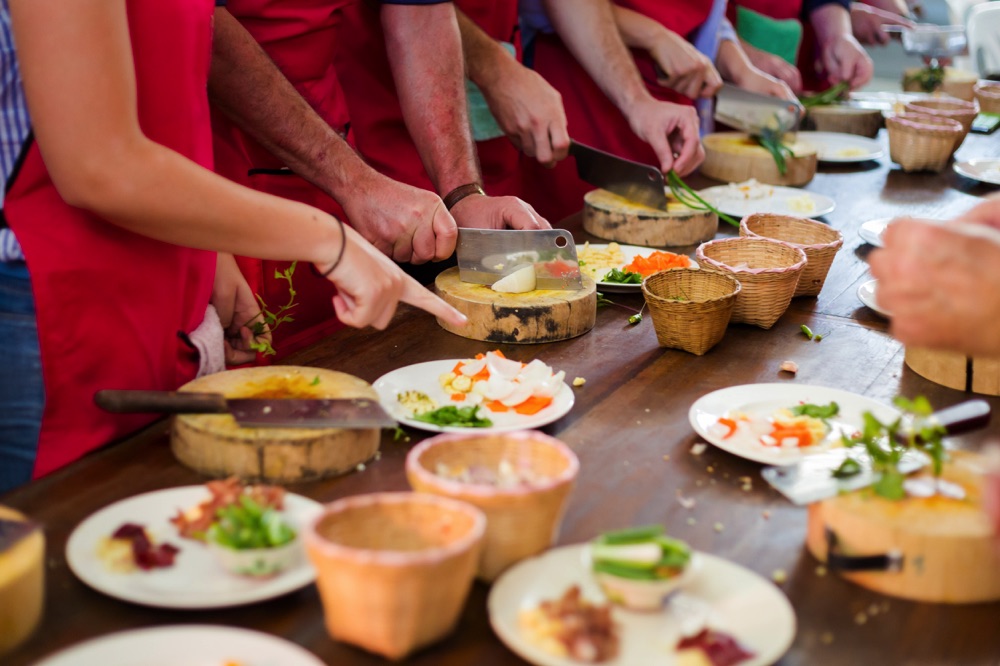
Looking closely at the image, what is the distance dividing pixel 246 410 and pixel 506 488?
0.51 m

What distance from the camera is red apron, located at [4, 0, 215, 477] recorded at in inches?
66.7

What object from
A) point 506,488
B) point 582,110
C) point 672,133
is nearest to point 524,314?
point 506,488

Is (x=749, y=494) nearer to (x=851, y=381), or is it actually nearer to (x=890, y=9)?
(x=851, y=381)

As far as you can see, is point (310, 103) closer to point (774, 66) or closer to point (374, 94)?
point (374, 94)

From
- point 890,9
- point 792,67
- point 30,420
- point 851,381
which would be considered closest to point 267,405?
point 30,420

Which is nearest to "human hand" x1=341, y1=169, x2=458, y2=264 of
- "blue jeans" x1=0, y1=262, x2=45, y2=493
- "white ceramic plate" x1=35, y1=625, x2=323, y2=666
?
"blue jeans" x1=0, y1=262, x2=45, y2=493

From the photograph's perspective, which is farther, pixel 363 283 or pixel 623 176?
pixel 623 176

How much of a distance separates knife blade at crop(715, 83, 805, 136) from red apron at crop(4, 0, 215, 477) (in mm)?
2330

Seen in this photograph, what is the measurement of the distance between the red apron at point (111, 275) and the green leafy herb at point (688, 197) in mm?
1495

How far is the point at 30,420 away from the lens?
1760 mm

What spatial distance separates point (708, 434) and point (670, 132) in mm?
1950

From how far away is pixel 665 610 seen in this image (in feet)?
3.90

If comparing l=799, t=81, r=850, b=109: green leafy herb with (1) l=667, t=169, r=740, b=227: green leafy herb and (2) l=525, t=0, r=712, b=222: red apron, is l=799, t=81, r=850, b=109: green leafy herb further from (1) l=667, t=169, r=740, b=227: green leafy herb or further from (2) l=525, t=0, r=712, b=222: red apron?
(1) l=667, t=169, r=740, b=227: green leafy herb

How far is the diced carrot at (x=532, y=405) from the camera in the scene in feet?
5.83
